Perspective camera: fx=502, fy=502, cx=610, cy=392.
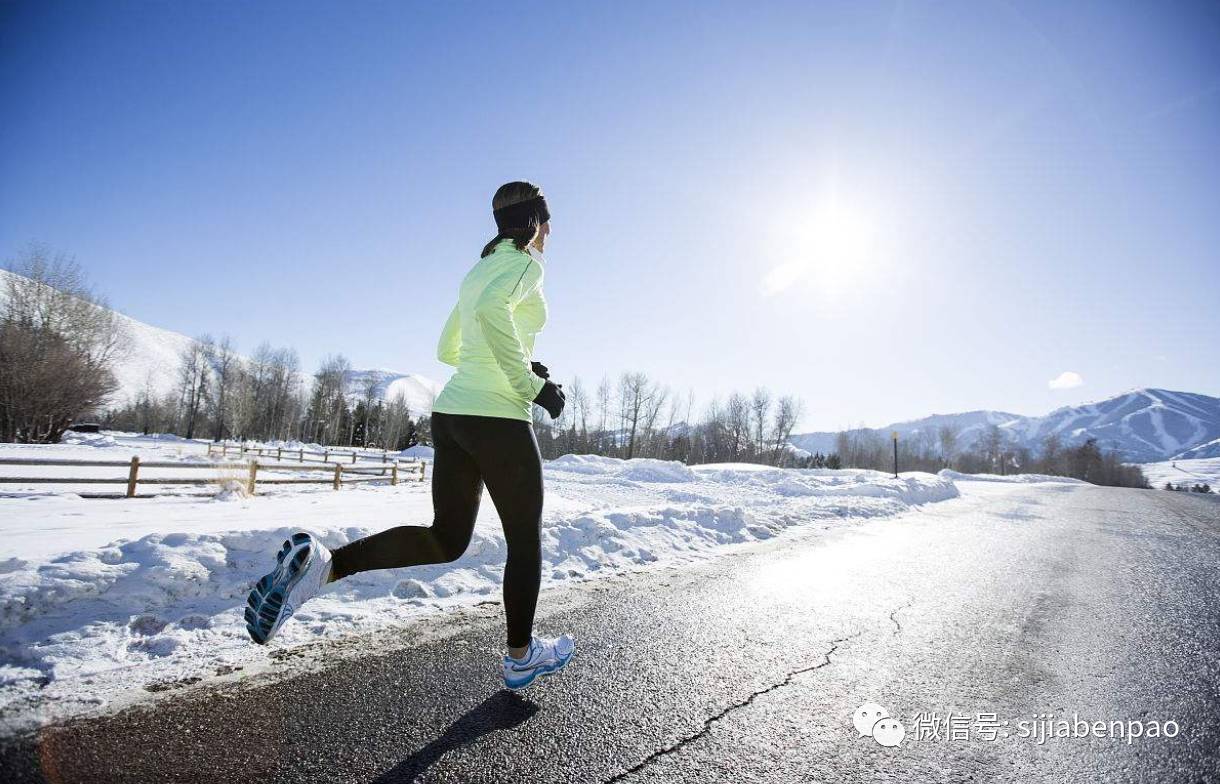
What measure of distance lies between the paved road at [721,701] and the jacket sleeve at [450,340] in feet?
4.88

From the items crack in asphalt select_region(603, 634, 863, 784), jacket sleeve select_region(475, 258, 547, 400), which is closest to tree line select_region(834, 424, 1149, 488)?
crack in asphalt select_region(603, 634, 863, 784)

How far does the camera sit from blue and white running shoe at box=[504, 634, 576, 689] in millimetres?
2076

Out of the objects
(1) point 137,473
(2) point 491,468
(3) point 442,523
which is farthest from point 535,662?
(1) point 137,473

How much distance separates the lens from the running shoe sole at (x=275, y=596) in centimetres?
185

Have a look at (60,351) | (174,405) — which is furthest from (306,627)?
(174,405)

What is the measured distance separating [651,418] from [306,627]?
58424 millimetres

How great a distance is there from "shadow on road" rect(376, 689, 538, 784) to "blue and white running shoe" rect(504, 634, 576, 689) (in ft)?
0.25

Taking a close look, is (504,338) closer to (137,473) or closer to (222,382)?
(137,473)

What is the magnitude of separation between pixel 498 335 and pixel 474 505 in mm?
783

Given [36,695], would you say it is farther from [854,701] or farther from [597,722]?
[854,701]

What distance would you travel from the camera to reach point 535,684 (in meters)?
2.22

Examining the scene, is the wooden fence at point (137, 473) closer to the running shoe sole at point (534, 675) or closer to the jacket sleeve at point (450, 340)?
the jacket sleeve at point (450, 340)

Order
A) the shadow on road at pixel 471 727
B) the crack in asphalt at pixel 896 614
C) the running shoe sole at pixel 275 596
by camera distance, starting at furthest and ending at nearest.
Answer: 1. the crack in asphalt at pixel 896 614
2. the running shoe sole at pixel 275 596
3. the shadow on road at pixel 471 727

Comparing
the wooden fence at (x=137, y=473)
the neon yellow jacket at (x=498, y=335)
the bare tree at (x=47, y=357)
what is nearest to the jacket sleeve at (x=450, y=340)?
the neon yellow jacket at (x=498, y=335)
